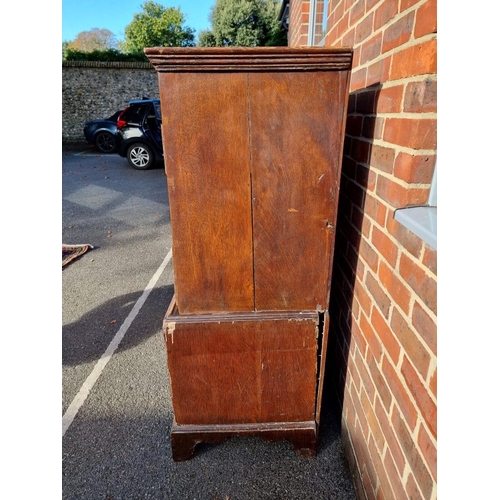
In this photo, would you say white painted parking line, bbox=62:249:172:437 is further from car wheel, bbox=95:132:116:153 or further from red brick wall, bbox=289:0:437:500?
car wheel, bbox=95:132:116:153

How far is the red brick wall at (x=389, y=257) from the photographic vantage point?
99cm

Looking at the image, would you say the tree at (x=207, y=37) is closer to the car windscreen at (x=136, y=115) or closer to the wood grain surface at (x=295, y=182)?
the car windscreen at (x=136, y=115)

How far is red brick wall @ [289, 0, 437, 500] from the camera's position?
995 mm

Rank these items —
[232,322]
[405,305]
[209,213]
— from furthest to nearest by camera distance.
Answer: [232,322], [209,213], [405,305]

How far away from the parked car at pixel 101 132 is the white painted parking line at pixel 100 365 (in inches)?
390

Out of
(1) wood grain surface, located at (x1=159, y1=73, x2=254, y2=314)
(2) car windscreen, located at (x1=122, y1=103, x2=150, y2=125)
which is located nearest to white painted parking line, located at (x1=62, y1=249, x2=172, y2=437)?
(1) wood grain surface, located at (x1=159, y1=73, x2=254, y2=314)

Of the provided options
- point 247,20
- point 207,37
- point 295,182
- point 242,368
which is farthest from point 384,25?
point 207,37

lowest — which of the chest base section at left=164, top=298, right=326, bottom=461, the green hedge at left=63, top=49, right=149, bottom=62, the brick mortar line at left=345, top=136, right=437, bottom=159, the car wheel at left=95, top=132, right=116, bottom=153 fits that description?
the chest base section at left=164, top=298, right=326, bottom=461

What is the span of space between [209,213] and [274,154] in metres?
0.35

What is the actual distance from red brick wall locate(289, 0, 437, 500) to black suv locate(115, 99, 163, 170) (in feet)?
25.3

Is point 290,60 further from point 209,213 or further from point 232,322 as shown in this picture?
point 232,322

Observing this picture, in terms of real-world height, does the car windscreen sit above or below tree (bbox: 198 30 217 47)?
below

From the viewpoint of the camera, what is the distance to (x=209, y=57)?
118cm

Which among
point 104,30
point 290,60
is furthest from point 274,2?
point 104,30
